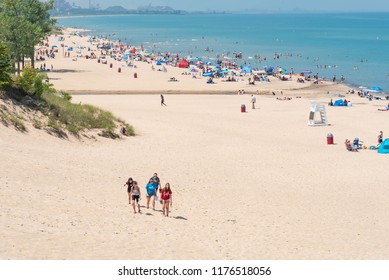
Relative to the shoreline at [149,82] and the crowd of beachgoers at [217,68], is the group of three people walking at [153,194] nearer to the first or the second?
the shoreline at [149,82]

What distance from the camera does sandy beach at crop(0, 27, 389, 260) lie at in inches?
504

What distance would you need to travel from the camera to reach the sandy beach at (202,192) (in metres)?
12.8

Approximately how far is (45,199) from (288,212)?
6.92m

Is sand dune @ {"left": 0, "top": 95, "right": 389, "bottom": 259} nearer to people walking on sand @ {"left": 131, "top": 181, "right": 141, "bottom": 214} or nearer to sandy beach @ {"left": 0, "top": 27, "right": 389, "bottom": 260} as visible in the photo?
sandy beach @ {"left": 0, "top": 27, "right": 389, "bottom": 260}

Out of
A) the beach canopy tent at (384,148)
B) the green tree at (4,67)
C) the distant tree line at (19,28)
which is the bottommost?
the beach canopy tent at (384,148)

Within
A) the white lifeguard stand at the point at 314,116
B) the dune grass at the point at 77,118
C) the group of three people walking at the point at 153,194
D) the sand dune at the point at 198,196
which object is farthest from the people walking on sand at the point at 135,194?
the white lifeguard stand at the point at 314,116

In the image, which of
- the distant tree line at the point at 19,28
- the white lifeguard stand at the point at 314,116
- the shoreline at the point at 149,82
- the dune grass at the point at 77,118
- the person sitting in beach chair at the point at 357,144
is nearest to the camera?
the dune grass at the point at 77,118

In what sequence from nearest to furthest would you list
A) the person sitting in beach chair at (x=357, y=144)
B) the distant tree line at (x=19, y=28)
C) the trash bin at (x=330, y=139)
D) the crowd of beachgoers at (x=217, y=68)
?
1. the person sitting in beach chair at (x=357, y=144)
2. the trash bin at (x=330, y=139)
3. the distant tree line at (x=19, y=28)
4. the crowd of beachgoers at (x=217, y=68)

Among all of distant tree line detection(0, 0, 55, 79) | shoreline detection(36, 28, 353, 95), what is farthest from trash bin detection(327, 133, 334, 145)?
distant tree line detection(0, 0, 55, 79)

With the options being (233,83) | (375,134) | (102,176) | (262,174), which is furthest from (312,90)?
(102,176)

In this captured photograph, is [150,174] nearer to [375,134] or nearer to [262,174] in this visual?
[262,174]

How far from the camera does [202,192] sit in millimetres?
18562

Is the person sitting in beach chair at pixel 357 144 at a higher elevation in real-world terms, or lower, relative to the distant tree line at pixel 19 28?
lower

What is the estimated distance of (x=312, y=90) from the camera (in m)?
55.0
